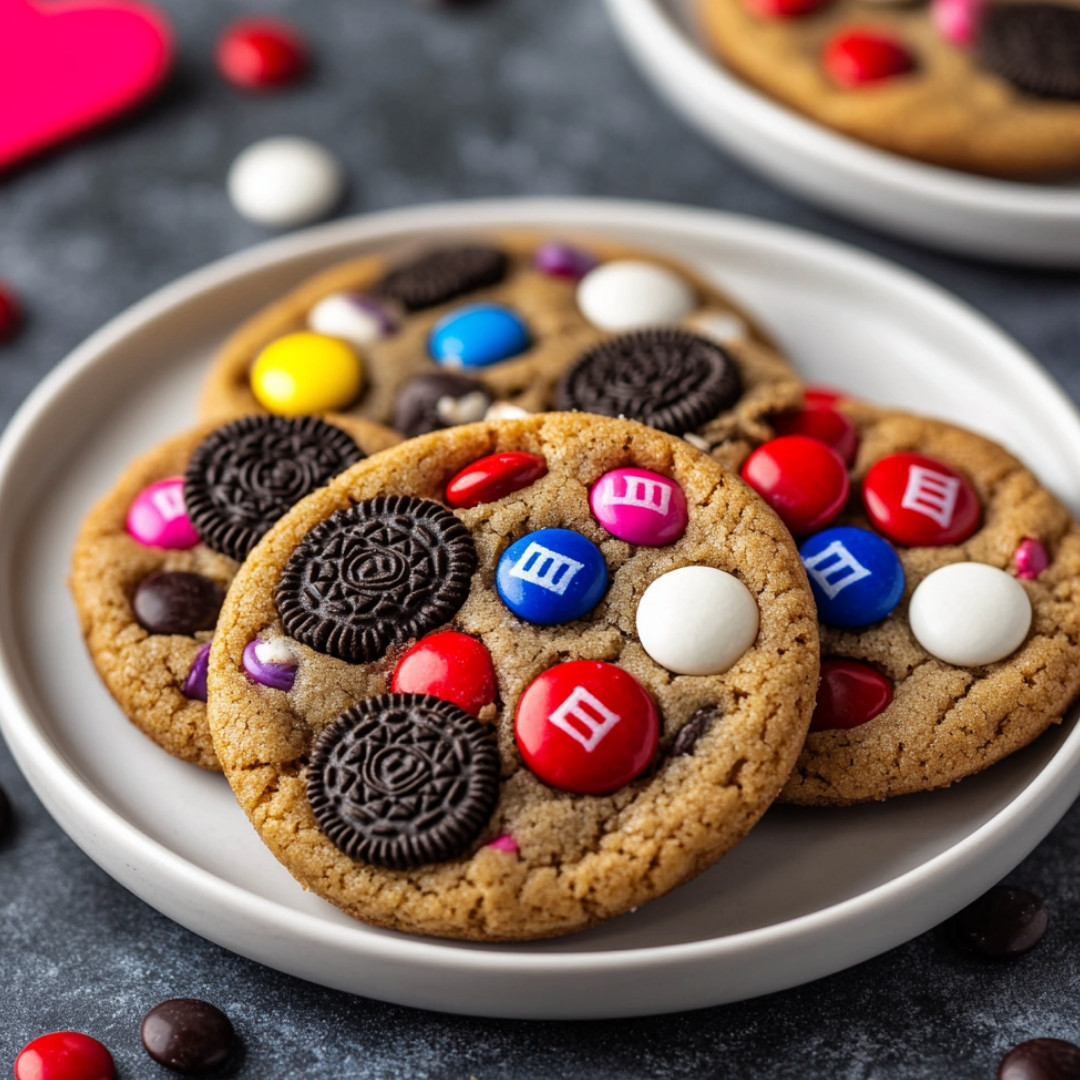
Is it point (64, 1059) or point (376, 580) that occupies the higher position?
point (376, 580)

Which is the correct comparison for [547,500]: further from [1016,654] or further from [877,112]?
[877,112]

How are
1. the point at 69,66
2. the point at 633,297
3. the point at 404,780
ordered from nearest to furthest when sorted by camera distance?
the point at 404,780, the point at 633,297, the point at 69,66

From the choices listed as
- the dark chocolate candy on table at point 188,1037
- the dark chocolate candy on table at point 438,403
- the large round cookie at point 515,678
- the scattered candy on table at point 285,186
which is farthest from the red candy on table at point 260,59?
the dark chocolate candy on table at point 188,1037

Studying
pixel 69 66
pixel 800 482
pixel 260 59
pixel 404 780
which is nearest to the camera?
pixel 404 780

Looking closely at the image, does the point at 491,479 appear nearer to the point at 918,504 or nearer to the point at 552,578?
the point at 552,578

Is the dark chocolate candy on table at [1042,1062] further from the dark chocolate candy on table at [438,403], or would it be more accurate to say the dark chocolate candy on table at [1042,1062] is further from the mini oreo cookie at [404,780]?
the dark chocolate candy on table at [438,403]

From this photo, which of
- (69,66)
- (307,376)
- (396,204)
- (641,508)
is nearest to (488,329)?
(307,376)
